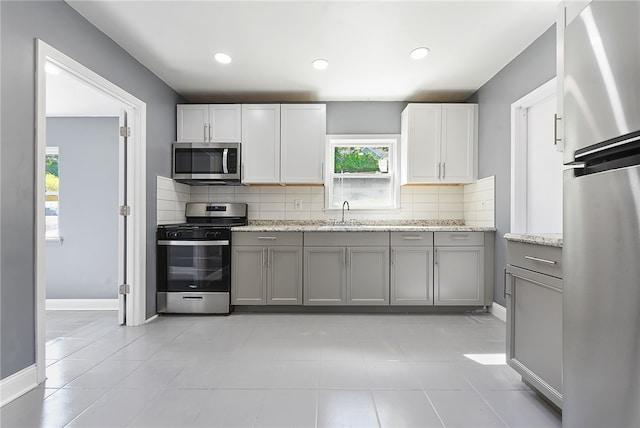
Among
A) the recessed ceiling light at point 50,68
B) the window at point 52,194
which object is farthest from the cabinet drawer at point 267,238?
the window at point 52,194

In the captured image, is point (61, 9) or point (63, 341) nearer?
point (61, 9)

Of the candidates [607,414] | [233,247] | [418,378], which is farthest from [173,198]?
[607,414]

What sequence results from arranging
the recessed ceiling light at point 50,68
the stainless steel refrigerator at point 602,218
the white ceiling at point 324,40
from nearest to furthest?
the stainless steel refrigerator at point 602,218 → the recessed ceiling light at point 50,68 → the white ceiling at point 324,40

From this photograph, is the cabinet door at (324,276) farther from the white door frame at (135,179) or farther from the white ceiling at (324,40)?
the white ceiling at (324,40)

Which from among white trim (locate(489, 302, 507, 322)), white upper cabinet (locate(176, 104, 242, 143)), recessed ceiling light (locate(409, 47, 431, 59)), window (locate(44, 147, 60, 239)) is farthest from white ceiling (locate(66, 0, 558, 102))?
white trim (locate(489, 302, 507, 322))

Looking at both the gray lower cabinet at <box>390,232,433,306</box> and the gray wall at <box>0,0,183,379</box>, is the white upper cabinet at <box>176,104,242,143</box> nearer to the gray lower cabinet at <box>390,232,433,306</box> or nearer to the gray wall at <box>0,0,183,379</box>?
the gray wall at <box>0,0,183,379</box>

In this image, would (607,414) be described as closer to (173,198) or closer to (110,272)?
(173,198)

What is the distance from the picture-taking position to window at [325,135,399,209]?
4.03m

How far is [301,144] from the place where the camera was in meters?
3.70

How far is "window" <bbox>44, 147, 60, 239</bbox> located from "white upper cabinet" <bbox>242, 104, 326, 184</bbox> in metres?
2.34

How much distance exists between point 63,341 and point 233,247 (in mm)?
1535

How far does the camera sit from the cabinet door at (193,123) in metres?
3.72

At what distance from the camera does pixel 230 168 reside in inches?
142

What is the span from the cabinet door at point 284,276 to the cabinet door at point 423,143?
156cm
